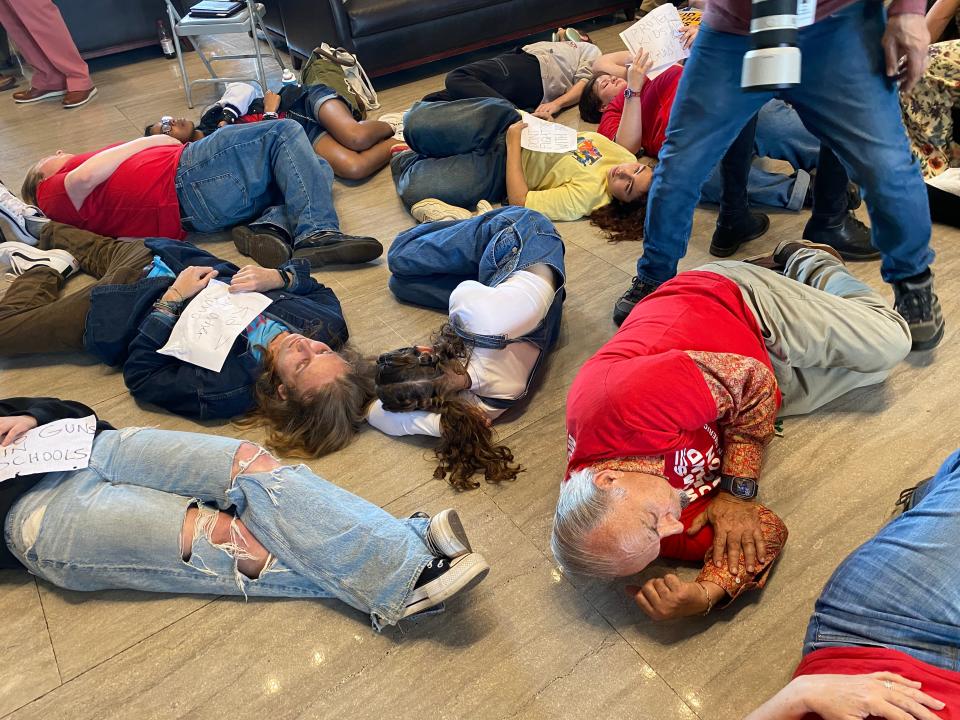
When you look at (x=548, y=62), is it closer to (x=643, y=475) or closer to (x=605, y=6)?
(x=605, y=6)

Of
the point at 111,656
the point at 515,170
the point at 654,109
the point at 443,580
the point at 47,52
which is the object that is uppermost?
the point at 47,52

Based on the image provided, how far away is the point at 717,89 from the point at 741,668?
1138 millimetres

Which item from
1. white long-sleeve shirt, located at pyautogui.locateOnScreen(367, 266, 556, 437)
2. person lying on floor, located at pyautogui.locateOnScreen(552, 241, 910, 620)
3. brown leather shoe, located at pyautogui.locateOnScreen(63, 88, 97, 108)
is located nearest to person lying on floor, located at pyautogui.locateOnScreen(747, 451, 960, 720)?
person lying on floor, located at pyautogui.locateOnScreen(552, 241, 910, 620)

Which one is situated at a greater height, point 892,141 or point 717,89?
point 717,89

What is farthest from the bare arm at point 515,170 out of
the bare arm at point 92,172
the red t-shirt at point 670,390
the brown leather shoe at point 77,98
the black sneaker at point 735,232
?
the brown leather shoe at point 77,98

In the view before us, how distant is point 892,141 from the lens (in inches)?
57.2

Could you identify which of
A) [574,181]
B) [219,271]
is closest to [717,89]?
[574,181]

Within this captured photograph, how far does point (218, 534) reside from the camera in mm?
1436

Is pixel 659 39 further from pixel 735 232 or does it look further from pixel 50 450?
pixel 50 450

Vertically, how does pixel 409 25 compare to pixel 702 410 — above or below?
above

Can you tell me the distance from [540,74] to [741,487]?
237cm

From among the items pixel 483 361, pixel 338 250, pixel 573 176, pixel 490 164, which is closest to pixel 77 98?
pixel 338 250

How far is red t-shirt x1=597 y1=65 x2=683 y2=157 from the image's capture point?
2600 millimetres

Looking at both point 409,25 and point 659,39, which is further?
point 409,25
